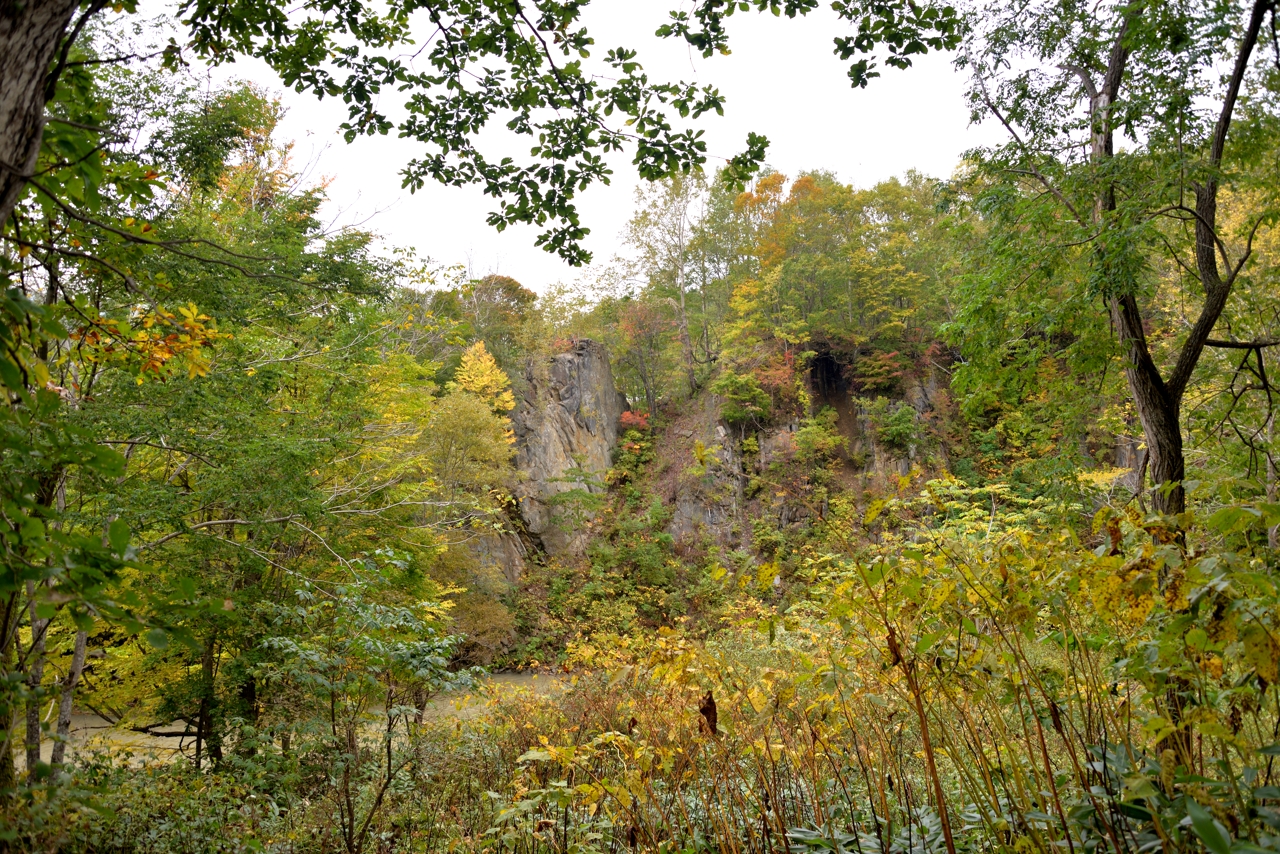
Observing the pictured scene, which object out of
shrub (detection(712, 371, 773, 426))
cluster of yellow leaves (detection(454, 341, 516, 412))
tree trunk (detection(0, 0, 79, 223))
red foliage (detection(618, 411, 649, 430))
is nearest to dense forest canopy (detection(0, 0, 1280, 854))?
tree trunk (detection(0, 0, 79, 223))

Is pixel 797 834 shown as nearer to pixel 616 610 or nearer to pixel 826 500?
pixel 616 610

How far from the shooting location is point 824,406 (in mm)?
18656

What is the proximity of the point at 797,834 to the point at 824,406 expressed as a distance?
703 inches

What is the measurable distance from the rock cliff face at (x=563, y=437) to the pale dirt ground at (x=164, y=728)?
4459mm

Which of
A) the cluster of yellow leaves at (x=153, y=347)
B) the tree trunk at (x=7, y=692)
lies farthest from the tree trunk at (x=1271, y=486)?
the cluster of yellow leaves at (x=153, y=347)

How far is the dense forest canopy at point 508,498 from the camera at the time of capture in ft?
4.08

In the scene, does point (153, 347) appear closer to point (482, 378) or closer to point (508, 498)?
point (508, 498)

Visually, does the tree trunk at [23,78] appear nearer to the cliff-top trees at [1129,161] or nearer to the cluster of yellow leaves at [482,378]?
the cliff-top trees at [1129,161]

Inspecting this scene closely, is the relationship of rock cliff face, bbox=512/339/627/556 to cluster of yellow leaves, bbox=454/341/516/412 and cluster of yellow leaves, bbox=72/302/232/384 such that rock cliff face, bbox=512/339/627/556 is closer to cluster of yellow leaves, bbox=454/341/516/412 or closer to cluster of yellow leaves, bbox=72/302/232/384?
cluster of yellow leaves, bbox=454/341/516/412

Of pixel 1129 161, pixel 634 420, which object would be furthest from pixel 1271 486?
pixel 634 420

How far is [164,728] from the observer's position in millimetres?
7859

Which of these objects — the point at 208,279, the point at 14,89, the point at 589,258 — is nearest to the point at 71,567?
the point at 14,89

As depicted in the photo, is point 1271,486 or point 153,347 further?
point 1271,486

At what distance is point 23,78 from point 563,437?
57.1 ft
